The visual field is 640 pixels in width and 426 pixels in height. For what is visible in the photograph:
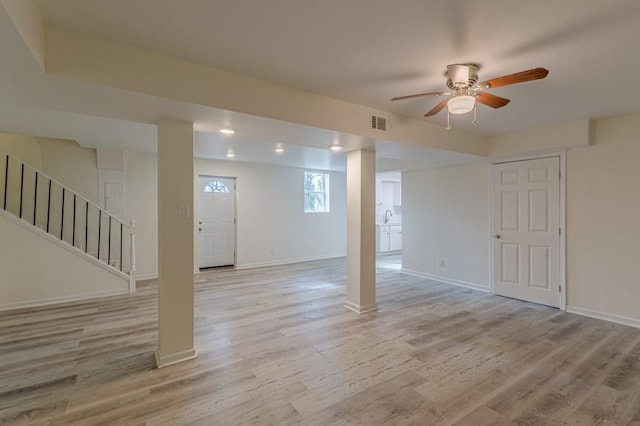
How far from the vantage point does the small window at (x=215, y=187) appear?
6.68m

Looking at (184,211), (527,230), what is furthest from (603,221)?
(184,211)

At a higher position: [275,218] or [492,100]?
[492,100]

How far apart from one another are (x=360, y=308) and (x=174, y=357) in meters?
2.21

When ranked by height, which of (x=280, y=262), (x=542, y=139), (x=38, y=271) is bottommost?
(x=280, y=262)

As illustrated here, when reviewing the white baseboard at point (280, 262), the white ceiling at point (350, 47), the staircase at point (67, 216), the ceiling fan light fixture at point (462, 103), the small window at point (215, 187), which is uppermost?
the white ceiling at point (350, 47)

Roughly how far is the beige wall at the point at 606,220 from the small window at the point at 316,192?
5316mm

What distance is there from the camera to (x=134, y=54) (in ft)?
6.83

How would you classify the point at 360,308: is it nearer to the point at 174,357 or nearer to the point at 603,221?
the point at 174,357

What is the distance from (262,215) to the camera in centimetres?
709

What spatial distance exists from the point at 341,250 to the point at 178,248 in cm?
617

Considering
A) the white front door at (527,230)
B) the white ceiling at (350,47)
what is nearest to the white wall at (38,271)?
the white ceiling at (350,47)

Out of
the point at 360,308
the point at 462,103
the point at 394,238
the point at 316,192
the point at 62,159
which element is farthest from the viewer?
the point at 394,238

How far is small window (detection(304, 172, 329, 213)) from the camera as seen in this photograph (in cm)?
789

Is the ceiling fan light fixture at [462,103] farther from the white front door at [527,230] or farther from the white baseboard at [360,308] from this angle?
the white front door at [527,230]
